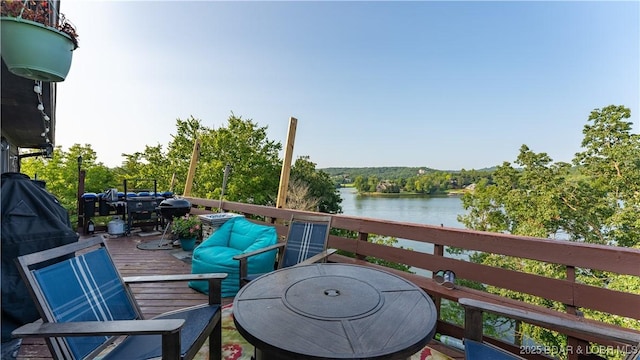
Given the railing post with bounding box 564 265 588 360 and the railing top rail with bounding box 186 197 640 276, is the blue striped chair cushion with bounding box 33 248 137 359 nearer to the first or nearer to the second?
the railing top rail with bounding box 186 197 640 276

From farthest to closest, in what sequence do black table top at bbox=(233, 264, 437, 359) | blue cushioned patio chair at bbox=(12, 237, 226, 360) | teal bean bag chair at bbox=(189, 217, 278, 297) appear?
teal bean bag chair at bbox=(189, 217, 278, 297)
blue cushioned patio chair at bbox=(12, 237, 226, 360)
black table top at bbox=(233, 264, 437, 359)

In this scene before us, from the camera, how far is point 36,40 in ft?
5.05

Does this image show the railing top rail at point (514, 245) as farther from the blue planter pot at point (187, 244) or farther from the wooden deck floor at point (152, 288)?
the blue planter pot at point (187, 244)

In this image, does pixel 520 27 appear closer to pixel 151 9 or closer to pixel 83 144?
pixel 151 9

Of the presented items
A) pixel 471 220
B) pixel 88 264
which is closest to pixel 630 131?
pixel 471 220

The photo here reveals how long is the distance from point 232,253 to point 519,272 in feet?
9.02

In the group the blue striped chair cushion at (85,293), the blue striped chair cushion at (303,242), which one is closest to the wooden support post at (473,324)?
the blue striped chair cushion at (303,242)

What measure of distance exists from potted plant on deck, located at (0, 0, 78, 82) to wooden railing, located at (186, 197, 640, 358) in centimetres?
259

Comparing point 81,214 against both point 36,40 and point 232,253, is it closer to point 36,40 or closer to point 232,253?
point 232,253

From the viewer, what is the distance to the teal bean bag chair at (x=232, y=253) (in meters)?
3.12

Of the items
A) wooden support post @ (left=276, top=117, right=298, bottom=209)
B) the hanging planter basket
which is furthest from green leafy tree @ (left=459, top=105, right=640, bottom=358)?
the hanging planter basket

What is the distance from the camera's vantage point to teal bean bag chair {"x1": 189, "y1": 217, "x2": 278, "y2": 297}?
3121 millimetres

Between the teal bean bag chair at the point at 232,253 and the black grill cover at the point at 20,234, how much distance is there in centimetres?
141

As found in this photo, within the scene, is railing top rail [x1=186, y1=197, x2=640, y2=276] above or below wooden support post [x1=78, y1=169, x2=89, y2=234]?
above
